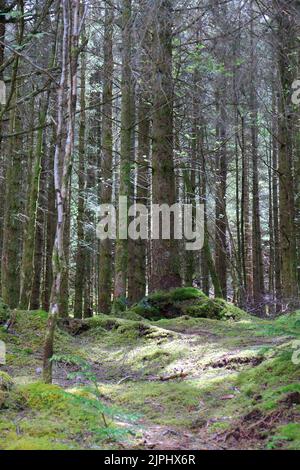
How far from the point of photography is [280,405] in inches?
142

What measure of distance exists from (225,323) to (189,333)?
4.19 feet

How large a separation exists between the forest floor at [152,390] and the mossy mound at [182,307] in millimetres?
1633

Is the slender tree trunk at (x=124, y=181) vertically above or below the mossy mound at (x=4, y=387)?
above

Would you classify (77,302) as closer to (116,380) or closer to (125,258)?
(125,258)

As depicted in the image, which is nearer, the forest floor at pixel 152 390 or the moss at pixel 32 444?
the moss at pixel 32 444

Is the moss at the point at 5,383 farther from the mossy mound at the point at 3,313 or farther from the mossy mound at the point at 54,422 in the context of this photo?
the mossy mound at the point at 3,313

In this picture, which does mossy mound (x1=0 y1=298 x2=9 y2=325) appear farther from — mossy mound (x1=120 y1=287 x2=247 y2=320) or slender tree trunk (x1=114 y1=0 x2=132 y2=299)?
slender tree trunk (x1=114 y1=0 x2=132 y2=299)

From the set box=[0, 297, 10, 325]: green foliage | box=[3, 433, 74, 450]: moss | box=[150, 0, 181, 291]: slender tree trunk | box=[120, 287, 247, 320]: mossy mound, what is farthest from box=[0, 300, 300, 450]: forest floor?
box=[150, 0, 181, 291]: slender tree trunk

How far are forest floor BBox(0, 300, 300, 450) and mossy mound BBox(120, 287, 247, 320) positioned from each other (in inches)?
64.3

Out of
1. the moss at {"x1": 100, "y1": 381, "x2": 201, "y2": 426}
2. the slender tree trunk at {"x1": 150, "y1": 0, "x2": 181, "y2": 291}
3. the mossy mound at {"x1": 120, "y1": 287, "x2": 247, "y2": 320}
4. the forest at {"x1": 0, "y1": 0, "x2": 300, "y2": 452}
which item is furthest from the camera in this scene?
the slender tree trunk at {"x1": 150, "y1": 0, "x2": 181, "y2": 291}

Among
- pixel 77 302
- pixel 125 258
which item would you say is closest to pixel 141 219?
pixel 125 258

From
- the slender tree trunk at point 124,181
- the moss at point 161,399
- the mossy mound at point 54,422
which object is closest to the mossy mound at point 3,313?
the moss at point 161,399

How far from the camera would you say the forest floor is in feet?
10.9

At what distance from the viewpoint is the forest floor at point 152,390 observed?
3.32 meters
